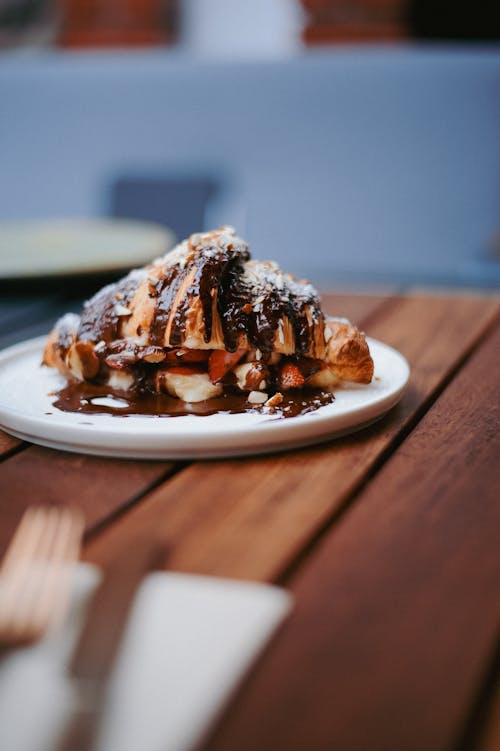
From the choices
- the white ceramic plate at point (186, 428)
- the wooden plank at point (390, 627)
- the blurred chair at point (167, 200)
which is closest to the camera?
the wooden plank at point (390, 627)

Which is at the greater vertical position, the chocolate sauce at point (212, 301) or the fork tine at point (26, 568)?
the chocolate sauce at point (212, 301)

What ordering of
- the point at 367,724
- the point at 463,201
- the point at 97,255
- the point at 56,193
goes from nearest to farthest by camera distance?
the point at 367,724 < the point at 97,255 < the point at 463,201 < the point at 56,193

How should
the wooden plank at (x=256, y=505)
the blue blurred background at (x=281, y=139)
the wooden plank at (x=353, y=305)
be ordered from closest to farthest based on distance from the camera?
the wooden plank at (x=256, y=505)
the wooden plank at (x=353, y=305)
the blue blurred background at (x=281, y=139)

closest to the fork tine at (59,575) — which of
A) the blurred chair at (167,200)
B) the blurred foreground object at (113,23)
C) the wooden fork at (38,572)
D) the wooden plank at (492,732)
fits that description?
the wooden fork at (38,572)

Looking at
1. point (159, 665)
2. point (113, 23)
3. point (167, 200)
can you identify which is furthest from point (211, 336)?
point (113, 23)

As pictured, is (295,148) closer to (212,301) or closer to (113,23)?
(113,23)

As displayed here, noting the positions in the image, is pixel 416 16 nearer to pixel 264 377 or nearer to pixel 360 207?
pixel 360 207

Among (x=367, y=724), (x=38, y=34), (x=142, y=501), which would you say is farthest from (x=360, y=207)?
(x=367, y=724)

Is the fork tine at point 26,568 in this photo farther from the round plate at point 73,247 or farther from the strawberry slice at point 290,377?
the round plate at point 73,247
